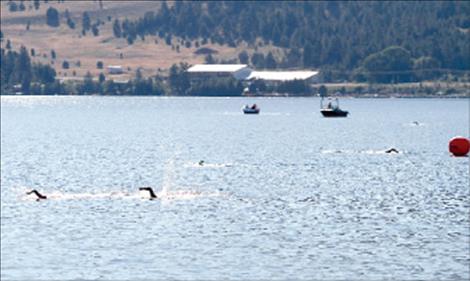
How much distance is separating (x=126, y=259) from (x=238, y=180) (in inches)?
2481

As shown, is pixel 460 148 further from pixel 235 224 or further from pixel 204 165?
pixel 235 224

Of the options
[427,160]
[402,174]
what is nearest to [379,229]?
[402,174]

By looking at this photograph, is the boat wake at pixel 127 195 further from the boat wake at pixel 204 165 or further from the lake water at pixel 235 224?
the boat wake at pixel 204 165

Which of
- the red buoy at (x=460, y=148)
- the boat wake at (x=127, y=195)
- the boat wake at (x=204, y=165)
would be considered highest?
the boat wake at (x=127, y=195)

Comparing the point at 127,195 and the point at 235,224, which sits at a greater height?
the point at 235,224

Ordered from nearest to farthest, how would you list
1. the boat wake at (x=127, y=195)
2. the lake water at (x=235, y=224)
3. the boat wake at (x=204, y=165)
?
1. the lake water at (x=235, y=224)
2. the boat wake at (x=127, y=195)
3. the boat wake at (x=204, y=165)

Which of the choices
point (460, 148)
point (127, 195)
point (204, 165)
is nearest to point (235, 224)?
point (127, 195)

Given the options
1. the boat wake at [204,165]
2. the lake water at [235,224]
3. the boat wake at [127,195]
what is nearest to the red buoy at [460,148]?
the lake water at [235,224]

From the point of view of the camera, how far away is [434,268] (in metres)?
88.9

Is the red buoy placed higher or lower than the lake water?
lower

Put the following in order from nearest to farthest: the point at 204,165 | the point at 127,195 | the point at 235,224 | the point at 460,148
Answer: the point at 235,224 < the point at 127,195 < the point at 204,165 < the point at 460,148

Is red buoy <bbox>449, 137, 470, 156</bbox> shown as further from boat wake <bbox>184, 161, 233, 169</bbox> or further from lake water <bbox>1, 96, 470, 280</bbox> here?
boat wake <bbox>184, 161, 233, 169</bbox>

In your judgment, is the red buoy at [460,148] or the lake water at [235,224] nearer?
the lake water at [235,224]

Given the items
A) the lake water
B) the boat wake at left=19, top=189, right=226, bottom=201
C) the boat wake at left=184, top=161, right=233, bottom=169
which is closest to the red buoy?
the lake water
